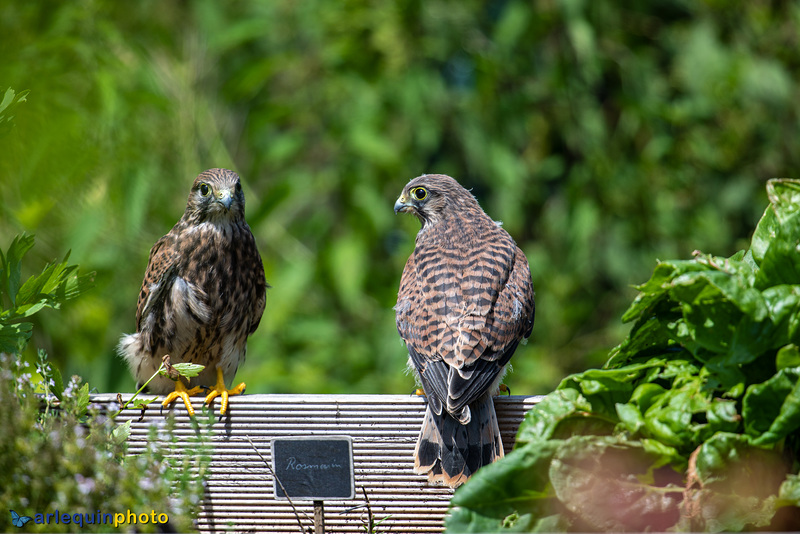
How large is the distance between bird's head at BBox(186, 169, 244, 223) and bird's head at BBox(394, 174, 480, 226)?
665mm

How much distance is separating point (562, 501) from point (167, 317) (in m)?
1.61

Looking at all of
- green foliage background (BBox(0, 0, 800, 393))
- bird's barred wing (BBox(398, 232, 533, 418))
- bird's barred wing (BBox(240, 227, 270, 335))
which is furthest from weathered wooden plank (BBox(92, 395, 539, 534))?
green foliage background (BBox(0, 0, 800, 393))

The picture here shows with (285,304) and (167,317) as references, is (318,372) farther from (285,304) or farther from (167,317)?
(167,317)

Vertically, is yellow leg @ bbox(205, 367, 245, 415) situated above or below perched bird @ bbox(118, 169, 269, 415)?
below

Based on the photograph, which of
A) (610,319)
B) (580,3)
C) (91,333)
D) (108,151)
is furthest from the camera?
(610,319)

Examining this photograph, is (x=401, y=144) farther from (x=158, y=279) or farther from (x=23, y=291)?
(x=23, y=291)

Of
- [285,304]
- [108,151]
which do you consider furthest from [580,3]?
[108,151]

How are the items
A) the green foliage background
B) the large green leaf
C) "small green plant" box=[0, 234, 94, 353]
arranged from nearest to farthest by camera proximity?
the large green leaf, "small green plant" box=[0, 234, 94, 353], the green foliage background

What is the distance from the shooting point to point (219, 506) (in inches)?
79.7

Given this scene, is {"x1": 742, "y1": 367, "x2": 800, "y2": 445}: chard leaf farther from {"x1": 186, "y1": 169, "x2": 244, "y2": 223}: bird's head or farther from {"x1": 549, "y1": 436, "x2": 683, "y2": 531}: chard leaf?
{"x1": 186, "y1": 169, "x2": 244, "y2": 223}: bird's head

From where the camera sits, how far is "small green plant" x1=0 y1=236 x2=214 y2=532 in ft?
4.83

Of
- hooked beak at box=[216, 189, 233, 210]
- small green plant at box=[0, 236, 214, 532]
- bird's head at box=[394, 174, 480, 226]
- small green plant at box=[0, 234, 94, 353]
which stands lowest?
small green plant at box=[0, 236, 214, 532]

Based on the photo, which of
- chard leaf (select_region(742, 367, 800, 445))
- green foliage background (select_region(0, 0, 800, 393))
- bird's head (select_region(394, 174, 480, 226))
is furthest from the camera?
green foliage background (select_region(0, 0, 800, 393))

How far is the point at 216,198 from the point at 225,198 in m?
0.04
